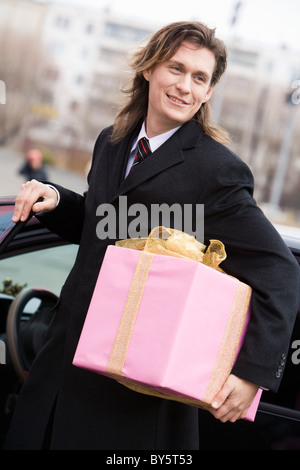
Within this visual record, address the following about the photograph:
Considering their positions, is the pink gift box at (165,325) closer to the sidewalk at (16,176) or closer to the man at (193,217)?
the man at (193,217)

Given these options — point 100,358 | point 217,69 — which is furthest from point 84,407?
point 217,69

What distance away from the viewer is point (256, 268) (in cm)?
171

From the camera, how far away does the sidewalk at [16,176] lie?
81.4ft

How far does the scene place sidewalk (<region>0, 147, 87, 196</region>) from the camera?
977 inches

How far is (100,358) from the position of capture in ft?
5.42

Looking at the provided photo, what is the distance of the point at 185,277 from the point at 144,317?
0.15 m

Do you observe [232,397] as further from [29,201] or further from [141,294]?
[29,201]

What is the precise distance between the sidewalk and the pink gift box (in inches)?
791

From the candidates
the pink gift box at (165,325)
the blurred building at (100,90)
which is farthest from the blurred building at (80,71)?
the pink gift box at (165,325)

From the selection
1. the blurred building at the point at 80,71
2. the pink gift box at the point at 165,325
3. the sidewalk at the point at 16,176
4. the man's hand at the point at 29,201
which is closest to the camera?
the pink gift box at the point at 165,325

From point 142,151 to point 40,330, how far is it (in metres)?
1.09

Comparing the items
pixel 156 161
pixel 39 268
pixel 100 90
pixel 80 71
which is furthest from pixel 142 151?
pixel 80 71

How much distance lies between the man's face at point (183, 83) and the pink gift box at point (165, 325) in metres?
0.48
